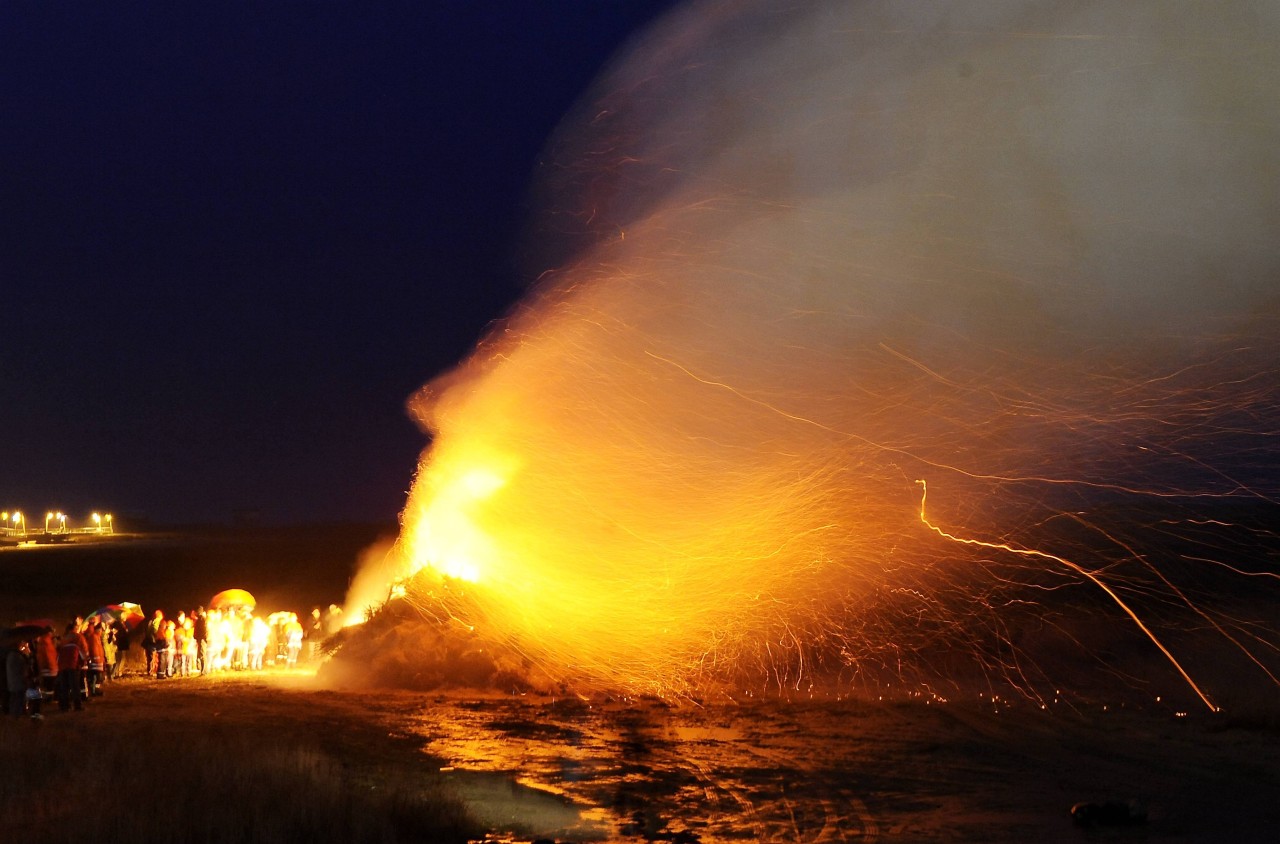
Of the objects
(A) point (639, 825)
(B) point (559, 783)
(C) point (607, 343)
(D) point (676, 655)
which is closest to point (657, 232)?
(C) point (607, 343)

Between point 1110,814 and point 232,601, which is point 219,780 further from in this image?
point 232,601

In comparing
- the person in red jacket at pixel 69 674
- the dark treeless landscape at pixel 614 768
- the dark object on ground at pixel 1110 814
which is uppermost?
the person in red jacket at pixel 69 674

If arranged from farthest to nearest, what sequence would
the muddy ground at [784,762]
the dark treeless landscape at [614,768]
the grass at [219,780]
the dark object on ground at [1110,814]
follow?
the muddy ground at [784,762], the dark object on ground at [1110,814], the dark treeless landscape at [614,768], the grass at [219,780]

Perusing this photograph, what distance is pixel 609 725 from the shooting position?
643 inches

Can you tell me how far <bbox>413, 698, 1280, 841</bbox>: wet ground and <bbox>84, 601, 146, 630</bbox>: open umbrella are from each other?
9.02 metres

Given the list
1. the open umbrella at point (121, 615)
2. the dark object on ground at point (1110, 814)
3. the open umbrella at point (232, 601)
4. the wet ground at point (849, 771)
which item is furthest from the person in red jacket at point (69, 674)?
the dark object on ground at point (1110, 814)

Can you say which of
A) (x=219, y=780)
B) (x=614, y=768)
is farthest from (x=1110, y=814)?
(x=219, y=780)

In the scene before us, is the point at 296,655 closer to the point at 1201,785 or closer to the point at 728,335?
the point at 728,335

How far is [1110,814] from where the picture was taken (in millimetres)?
10273

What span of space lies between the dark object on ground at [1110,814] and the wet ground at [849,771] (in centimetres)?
9

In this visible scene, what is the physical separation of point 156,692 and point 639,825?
12877 mm

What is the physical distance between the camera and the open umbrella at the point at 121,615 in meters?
22.6

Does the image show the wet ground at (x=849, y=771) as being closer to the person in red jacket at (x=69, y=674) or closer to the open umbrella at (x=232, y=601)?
the person in red jacket at (x=69, y=674)

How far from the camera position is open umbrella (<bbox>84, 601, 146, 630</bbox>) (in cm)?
2265
